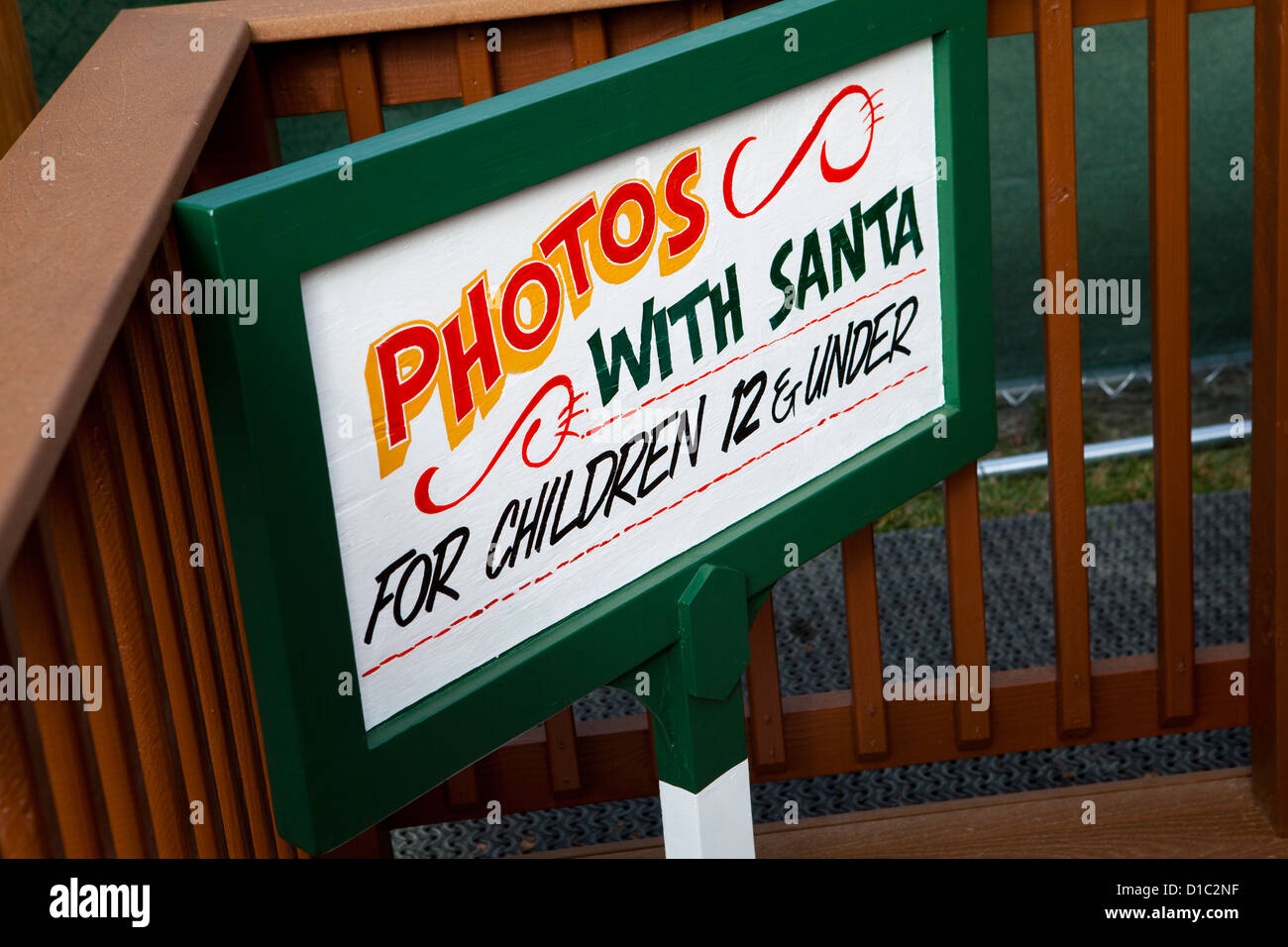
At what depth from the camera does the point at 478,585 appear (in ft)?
4.44

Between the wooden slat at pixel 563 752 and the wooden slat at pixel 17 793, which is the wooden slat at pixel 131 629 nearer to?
the wooden slat at pixel 17 793

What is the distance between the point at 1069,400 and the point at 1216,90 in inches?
87.8

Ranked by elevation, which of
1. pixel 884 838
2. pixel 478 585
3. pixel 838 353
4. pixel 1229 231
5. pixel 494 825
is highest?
pixel 838 353

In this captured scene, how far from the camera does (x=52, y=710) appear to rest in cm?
93

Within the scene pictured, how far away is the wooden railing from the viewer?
942 millimetres

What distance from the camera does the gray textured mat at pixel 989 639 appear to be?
2562 millimetres

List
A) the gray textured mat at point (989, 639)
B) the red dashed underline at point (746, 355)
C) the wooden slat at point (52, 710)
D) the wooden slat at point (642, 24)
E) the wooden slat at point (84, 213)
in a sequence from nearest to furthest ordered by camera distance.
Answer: the wooden slat at point (84, 213)
the wooden slat at point (52, 710)
the red dashed underline at point (746, 355)
the wooden slat at point (642, 24)
the gray textured mat at point (989, 639)

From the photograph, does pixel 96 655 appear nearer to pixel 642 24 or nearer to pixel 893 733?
pixel 642 24

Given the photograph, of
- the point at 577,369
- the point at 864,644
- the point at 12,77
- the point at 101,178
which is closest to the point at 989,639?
the point at 864,644

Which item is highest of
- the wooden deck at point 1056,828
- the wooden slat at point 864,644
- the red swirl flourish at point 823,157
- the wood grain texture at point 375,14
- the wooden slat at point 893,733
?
the wood grain texture at point 375,14

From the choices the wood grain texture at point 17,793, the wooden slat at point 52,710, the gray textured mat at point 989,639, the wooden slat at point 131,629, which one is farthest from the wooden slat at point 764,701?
the wood grain texture at point 17,793

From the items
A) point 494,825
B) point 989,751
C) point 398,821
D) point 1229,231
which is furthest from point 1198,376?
point 398,821

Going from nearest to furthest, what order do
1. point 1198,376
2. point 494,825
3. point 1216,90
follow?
point 494,825 → point 1216,90 → point 1198,376
